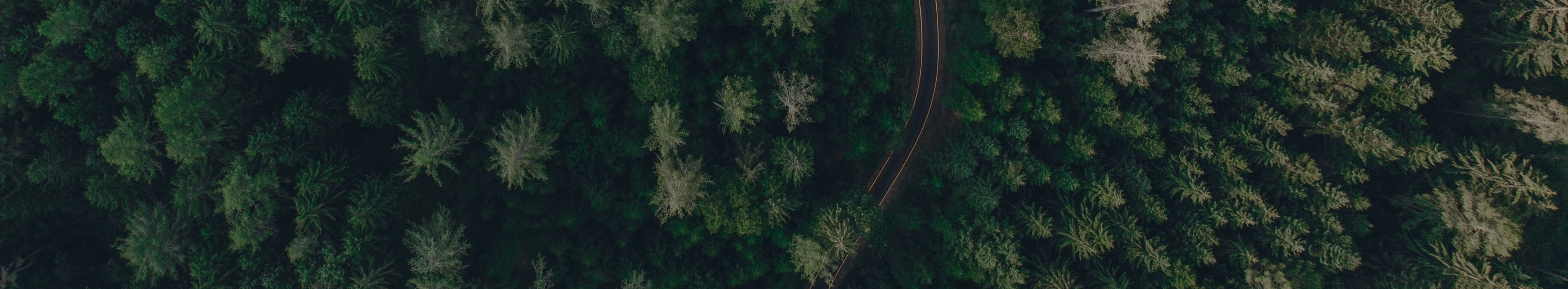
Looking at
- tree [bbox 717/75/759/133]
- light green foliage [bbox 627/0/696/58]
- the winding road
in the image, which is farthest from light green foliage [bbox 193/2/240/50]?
the winding road

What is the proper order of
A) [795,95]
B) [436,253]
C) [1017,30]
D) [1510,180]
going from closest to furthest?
[436,253] → [1510,180] → [1017,30] → [795,95]

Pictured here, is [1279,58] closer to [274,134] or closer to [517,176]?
[517,176]

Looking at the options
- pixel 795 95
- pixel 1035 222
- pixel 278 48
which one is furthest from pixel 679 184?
pixel 1035 222

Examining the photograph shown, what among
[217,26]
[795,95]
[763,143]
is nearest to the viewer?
[217,26]

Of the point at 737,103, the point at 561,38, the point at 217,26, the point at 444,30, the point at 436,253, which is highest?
the point at 217,26

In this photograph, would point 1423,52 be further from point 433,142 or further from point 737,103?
point 433,142

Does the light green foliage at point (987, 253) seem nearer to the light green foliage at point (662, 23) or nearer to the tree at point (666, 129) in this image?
the tree at point (666, 129)

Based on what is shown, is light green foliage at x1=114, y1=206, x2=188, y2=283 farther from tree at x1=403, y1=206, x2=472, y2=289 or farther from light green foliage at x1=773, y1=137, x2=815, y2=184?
light green foliage at x1=773, y1=137, x2=815, y2=184
